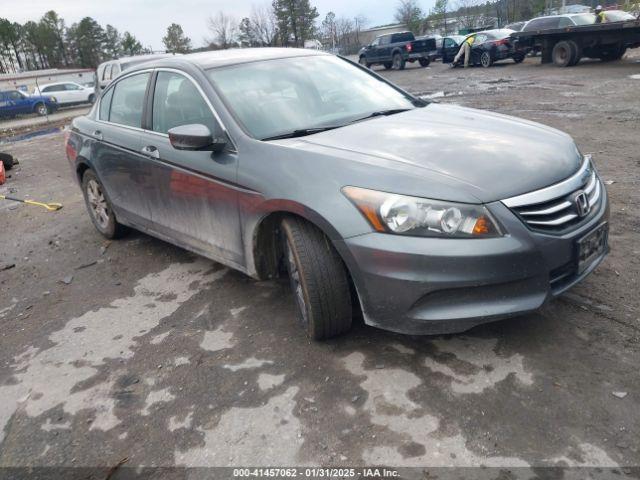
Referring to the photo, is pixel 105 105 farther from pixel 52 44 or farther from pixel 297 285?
pixel 52 44

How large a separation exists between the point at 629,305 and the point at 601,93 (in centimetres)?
1054

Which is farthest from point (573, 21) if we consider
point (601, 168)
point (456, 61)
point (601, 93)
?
point (601, 168)

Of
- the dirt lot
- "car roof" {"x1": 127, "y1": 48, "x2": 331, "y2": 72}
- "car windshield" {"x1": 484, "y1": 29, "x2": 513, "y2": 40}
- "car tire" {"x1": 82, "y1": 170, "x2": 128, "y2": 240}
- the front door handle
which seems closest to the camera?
the dirt lot

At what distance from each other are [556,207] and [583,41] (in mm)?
17995

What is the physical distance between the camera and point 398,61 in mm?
27750

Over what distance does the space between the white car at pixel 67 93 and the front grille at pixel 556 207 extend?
31332mm

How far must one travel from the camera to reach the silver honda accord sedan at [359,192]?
8.23ft

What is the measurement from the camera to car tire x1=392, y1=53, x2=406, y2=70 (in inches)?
1085

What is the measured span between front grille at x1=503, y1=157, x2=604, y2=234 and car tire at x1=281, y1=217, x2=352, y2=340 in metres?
0.92

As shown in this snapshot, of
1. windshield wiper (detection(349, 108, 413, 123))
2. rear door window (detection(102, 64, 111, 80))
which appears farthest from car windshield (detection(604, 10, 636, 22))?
windshield wiper (detection(349, 108, 413, 123))

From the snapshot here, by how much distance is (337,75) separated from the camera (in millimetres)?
4070

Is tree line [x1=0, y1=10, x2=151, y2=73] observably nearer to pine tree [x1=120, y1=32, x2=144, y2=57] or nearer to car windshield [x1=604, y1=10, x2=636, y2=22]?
pine tree [x1=120, y1=32, x2=144, y2=57]

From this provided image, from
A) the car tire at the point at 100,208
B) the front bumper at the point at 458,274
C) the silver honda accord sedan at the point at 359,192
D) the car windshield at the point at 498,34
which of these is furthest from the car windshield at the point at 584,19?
the front bumper at the point at 458,274

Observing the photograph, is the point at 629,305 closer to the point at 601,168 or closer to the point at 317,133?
the point at 317,133
